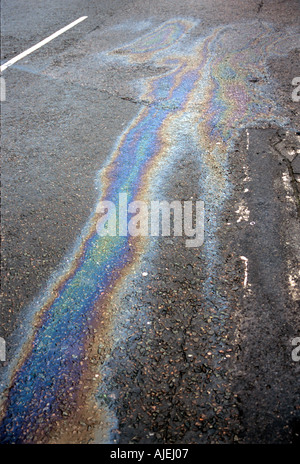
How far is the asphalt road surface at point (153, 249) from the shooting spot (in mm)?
2137

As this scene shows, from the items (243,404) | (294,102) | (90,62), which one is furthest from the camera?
(90,62)

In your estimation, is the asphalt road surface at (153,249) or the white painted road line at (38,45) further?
the white painted road line at (38,45)

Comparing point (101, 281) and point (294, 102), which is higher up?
point (294, 102)

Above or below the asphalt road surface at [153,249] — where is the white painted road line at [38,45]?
above

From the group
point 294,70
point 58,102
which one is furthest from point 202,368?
point 294,70

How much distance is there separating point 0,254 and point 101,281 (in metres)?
0.95

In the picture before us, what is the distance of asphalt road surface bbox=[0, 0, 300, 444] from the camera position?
214 centimetres

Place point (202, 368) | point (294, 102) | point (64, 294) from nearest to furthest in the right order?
point (202, 368) < point (64, 294) < point (294, 102)

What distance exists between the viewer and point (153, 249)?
10.2 ft

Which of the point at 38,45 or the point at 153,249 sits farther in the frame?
the point at 38,45

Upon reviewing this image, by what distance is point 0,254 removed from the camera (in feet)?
10.6

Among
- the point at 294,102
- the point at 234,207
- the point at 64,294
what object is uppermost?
the point at 294,102

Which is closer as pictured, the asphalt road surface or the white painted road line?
the asphalt road surface

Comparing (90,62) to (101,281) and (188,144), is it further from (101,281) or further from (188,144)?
(101,281)
